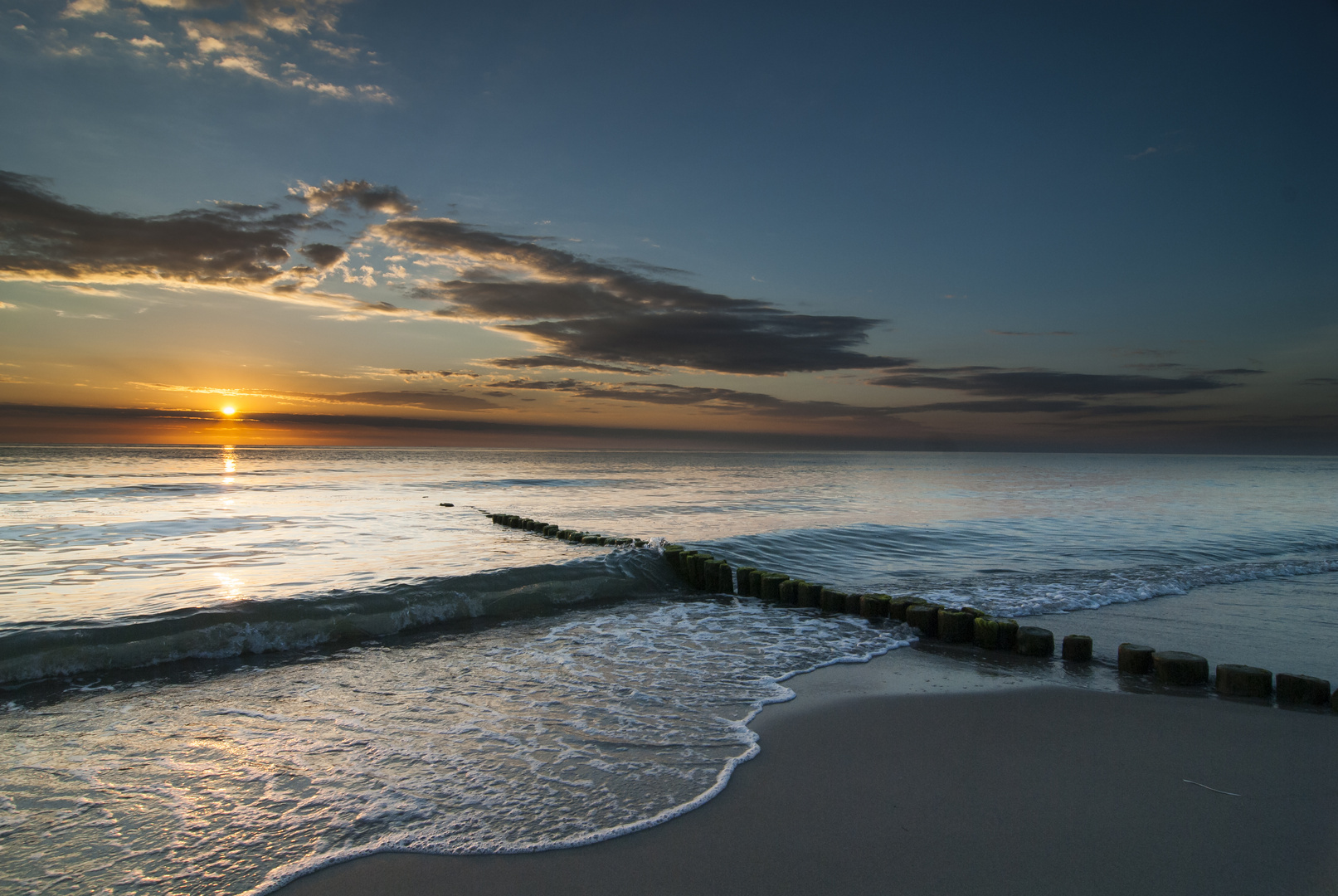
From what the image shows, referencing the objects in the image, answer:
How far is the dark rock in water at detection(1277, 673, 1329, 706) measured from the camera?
6216 millimetres

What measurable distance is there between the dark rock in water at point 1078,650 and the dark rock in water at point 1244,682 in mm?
1260

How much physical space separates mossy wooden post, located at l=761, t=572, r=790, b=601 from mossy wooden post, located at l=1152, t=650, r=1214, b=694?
5.57m

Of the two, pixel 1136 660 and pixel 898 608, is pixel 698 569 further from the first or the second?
pixel 1136 660

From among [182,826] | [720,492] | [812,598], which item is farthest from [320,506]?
[182,826]

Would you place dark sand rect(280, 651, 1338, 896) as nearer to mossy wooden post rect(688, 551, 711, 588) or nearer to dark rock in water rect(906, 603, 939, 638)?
dark rock in water rect(906, 603, 939, 638)

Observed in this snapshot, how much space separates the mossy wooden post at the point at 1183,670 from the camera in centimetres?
688

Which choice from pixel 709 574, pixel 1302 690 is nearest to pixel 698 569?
pixel 709 574

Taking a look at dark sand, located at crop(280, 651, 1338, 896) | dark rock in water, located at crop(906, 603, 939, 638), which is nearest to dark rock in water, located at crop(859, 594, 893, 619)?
dark rock in water, located at crop(906, 603, 939, 638)

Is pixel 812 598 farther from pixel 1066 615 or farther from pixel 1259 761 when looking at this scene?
pixel 1259 761

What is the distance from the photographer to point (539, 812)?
14.0ft

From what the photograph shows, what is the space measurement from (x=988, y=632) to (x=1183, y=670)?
2027 mm

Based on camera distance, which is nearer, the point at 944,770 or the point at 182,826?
the point at 182,826

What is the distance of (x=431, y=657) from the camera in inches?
324

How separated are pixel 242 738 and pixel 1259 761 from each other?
8.22m
